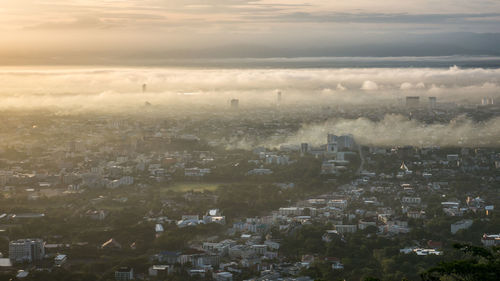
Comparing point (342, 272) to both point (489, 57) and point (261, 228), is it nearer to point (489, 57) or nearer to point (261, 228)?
point (261, 228)

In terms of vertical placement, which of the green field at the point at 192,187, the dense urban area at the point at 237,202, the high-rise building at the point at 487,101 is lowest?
the green field at the point at 192,187

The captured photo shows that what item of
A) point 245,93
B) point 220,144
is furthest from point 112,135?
point 245,93

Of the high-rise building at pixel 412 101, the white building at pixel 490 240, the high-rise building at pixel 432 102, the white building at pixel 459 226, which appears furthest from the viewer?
the high-rise building at pixel 412 101

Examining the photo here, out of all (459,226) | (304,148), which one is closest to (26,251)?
(459,226)

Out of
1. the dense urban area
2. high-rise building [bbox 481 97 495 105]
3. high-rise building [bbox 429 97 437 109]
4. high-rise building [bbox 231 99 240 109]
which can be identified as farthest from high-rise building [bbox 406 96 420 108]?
high-rise building [bbox 231 99 240 109]

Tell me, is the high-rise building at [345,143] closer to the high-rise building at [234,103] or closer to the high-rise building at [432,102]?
the high-rise building at [432,102]

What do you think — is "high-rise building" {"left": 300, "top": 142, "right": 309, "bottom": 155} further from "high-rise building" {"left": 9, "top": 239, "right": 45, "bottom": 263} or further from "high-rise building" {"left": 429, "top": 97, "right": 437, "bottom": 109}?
"high-rise building" {"left": 9, "top": 239, "right": 45, "bottom": 263}

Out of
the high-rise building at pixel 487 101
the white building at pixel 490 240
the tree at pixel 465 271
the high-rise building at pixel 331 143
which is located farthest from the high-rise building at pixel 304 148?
the tree at pixel 465 271
